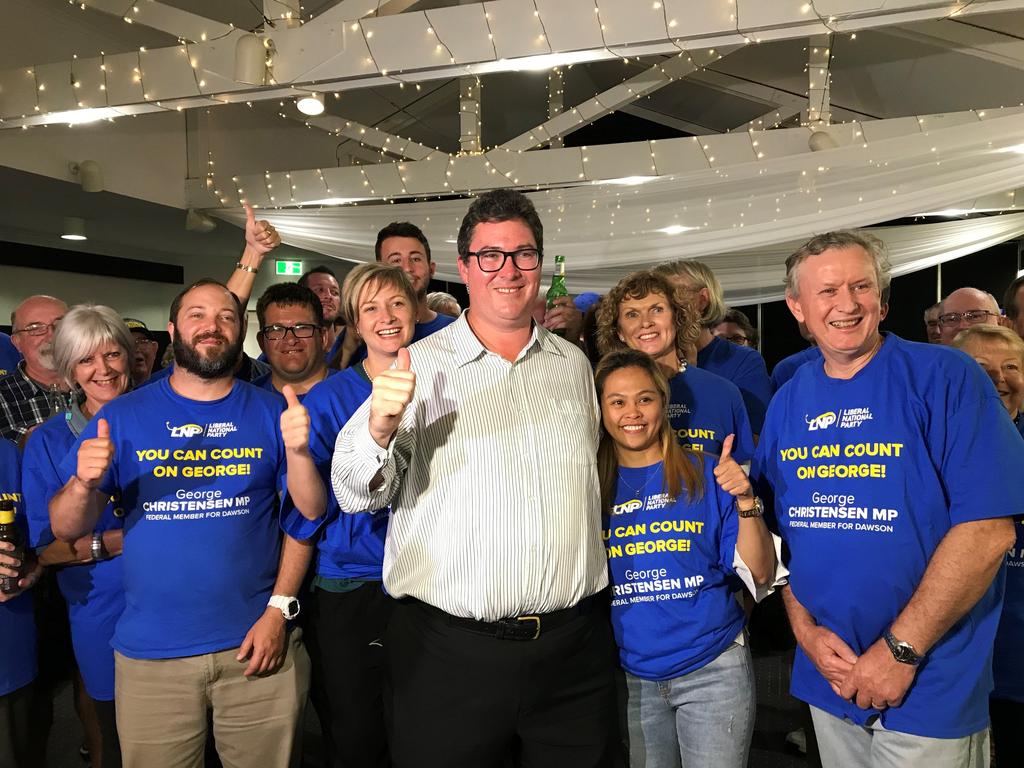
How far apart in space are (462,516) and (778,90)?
5756 millimetres

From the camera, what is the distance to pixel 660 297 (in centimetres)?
221

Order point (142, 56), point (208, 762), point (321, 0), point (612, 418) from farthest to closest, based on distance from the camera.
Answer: point (321, 0) < point (142, 56) < point (208, 762) < point (612, 418)

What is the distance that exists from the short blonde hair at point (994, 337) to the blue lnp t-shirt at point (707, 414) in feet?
2.31

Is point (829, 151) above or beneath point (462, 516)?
above

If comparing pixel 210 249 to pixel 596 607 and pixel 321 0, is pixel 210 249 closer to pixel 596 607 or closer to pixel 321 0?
pixel 321 0

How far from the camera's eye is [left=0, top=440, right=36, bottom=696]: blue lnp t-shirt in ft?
6.56

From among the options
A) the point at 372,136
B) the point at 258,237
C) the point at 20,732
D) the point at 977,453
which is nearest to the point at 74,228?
the point at 372,136

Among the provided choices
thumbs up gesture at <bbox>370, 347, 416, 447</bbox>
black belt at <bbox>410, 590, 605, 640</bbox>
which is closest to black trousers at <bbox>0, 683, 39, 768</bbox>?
black belt at <bbox>410, 590, 605, 640</bbox>

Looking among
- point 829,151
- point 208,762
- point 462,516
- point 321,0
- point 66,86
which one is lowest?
point 208,762

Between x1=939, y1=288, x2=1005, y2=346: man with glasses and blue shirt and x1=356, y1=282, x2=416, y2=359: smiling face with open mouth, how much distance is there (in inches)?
103

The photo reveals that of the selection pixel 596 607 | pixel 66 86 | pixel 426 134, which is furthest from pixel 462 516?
pixel 426 134

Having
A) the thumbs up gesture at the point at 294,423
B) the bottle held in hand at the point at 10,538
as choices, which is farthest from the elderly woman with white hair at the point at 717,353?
the bottle held in hand at the point at 10,538

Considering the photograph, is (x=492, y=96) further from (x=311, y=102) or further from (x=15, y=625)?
(x=15, y=625)

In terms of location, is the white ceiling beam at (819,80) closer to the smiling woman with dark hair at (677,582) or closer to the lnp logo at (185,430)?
the smiling woman with dark hair at (677,582)
